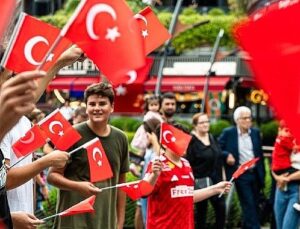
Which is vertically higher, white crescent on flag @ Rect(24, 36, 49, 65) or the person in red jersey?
white crescent on flag @ Rect(24, 36, 49, 65)

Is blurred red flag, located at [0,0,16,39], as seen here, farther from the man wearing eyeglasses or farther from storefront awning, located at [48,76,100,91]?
storefront awning, located at [48,76,100,91]

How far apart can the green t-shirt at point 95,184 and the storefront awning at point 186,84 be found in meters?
25.5

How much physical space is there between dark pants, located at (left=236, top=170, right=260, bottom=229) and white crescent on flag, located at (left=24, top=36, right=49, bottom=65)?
26.1ft

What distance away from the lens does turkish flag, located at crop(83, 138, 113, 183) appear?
6586 millimetres

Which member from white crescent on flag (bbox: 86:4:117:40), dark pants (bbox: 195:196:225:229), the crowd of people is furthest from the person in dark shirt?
white crescent on flag (bbox: 86:4:117:40)

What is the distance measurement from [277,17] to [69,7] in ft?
112

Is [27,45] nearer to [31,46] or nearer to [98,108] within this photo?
[31,46]

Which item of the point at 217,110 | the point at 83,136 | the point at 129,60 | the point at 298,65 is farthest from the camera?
the point at 217,110

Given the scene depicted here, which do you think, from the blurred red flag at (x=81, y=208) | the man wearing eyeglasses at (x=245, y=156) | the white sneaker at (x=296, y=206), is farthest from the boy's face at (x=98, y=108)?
the man wearing eyeglasses at (x=245, y=156)

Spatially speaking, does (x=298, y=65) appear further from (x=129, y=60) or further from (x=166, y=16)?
(x=166, y=16)

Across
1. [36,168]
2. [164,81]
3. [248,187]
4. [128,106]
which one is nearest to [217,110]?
[164,81]

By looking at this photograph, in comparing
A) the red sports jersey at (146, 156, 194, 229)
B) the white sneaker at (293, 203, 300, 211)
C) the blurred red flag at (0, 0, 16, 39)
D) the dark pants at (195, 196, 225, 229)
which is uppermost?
the blurred red flag at (0, 0, 16, 39)

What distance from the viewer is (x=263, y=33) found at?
3422 mm

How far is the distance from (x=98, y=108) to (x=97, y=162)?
1.95 feet
